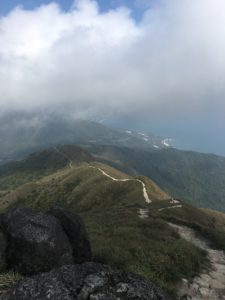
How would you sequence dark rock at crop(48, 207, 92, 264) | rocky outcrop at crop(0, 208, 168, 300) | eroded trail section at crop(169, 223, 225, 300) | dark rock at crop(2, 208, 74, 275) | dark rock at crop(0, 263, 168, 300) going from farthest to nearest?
eroded trail section at crop(169, 223, 225, 300) → dark rock at crop(48, 207, 92, 264) → dark rock at crop(2, 208, 74, 275) → rocky outcrop at crop(0, 208, 168, 300) → dark rock at crop(0, 263, 168, 300)

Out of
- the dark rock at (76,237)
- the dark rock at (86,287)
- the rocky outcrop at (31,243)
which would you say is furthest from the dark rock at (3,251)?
the dark rock at (86,287)

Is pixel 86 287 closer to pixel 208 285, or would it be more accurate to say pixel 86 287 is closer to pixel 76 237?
pixel 76 237

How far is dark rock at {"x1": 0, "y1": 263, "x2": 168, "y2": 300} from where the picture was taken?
10583mm

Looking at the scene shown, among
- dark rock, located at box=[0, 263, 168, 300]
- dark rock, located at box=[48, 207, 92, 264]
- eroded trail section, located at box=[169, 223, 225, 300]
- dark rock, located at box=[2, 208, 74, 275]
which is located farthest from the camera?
eroded trail section, located at box=[169, 223, 225, 300]

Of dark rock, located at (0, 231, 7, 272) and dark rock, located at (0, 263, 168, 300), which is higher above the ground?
dark rock, located at (0, 263, 168, 300)

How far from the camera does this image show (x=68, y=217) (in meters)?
21.6

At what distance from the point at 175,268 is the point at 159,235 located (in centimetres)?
1287

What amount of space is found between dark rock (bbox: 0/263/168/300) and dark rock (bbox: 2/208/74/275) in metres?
5.96

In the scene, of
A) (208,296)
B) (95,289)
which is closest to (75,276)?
(95,289)

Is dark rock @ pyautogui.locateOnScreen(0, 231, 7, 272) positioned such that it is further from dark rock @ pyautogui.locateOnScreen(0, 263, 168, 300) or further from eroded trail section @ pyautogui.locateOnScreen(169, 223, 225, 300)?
eroded trail section @ pyautogui.locateOnScreen(169, 223, 225, 300)

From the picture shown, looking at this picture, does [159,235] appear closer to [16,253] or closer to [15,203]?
[16,253]

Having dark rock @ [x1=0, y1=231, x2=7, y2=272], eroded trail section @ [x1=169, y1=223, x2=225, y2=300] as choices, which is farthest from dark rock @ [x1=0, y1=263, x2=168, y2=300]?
eroded trail section @ [x1=169, y1=223, x2=225, y2=300]

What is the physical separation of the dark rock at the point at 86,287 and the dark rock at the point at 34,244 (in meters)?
5.96

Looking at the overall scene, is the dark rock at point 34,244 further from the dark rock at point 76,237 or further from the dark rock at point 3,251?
the dark rock at point 76,237
